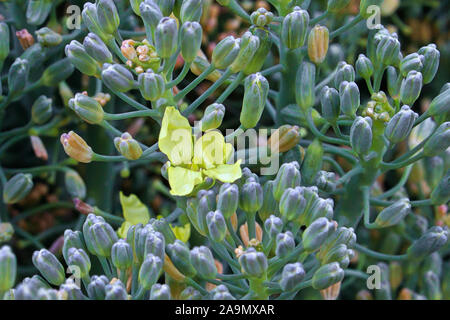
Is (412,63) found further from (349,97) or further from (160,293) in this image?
(160,293)

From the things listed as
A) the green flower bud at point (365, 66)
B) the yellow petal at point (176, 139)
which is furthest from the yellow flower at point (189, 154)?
the green flower bud at point (365, 66)

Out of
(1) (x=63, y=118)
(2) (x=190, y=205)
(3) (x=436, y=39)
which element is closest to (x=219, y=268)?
(2) (x=190, y=205)

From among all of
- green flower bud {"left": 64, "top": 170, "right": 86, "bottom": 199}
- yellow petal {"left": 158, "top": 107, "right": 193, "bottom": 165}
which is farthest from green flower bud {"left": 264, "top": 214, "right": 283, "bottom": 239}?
green flower bud {"left": 64, "top": 170, "right": 86, "bottom": 199}

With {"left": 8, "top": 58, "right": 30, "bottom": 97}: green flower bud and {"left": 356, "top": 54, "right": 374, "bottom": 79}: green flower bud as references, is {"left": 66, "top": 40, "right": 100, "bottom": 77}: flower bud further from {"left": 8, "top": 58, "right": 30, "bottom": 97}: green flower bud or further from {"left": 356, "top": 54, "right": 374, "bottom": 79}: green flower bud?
{"left": 356, "top": 54, "right": 374, "bottom": 79}: green flower bud

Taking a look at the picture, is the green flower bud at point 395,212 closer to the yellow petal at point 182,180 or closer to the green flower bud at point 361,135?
the green flower bud at point 361,135

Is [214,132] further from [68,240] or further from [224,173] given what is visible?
[68,240]

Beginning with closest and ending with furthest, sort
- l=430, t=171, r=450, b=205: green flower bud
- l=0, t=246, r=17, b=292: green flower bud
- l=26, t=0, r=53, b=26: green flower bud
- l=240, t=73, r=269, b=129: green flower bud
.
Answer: l=0, t=246, r=17, b=292: green flower bud, l=240, t=73, r=269, b=129: green flower bud, l=430, t=171, r=450, b=205: green flower bud, l=26, t=0, r=53, b=26: green flower bud
